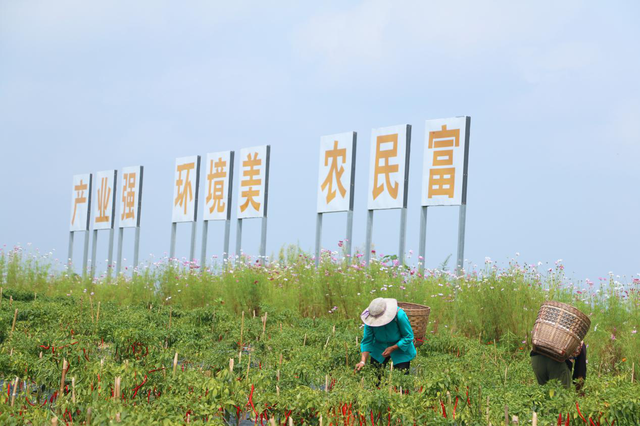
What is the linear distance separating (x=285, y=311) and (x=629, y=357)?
501 centimetres

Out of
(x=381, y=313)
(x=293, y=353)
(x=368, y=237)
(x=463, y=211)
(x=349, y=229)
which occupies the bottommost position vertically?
(x=293, y=353)

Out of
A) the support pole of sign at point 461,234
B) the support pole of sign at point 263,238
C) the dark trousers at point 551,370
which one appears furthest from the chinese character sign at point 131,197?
the dark trousers at point 551,370

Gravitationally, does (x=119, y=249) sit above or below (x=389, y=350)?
above

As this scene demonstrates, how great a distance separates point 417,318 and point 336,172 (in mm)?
7231

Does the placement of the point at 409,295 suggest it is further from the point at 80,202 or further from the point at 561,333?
the point at 80,202

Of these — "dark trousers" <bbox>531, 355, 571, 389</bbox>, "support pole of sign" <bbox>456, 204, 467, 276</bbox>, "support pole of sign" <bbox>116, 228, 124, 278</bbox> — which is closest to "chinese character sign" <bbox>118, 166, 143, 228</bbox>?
"support pole of sign" <bbox>116, 228, 124, 278</bbox>

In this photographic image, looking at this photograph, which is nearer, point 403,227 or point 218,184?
point 403,227

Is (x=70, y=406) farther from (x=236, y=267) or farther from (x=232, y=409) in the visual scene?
(x=236, y=267)

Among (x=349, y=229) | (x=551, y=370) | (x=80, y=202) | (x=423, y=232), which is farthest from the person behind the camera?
(x=80, y=202)

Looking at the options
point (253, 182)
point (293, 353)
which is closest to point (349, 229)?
point (253, 182)

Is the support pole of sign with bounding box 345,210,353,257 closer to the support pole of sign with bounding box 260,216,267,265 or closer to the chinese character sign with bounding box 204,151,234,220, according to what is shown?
the support pole of sign with bounding box 260,216,267,265

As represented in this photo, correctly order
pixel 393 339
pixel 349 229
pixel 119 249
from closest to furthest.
Result: pixel 393 339 < pixel 349 229 < pixel 119 249

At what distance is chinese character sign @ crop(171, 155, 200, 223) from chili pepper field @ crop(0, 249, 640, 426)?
395 centimetres

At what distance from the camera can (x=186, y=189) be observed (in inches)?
770
